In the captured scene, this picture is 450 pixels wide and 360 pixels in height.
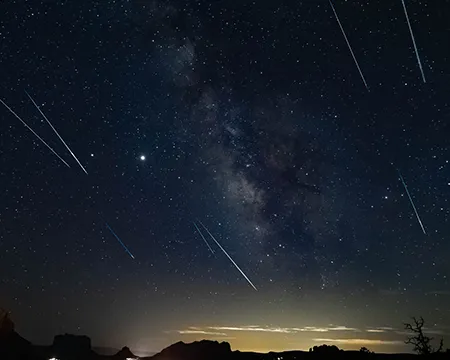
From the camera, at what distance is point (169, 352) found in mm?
124062

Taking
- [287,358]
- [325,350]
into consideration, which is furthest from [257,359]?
[287,358]

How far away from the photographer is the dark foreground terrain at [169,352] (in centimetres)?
6206

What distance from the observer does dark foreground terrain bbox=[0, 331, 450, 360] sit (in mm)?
62056

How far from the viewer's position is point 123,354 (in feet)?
319

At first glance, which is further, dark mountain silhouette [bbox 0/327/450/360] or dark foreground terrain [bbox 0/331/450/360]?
dark foreground terrain [bbox 0/331/450/360]

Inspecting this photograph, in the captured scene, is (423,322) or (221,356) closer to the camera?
(423,322)

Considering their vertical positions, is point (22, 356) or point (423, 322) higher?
point (423, 322)

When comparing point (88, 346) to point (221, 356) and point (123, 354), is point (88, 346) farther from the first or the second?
point (221, 356)

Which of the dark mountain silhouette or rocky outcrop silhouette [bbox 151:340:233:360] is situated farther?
rocky outcrop silhouette [bbox 151:340:233:360]

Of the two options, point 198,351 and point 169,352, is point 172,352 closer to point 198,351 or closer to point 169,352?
point 169,352

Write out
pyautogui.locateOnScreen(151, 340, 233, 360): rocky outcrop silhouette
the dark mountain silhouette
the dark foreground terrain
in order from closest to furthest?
the dark mountain silhouette < the dark foreground terrain < pyautogui.locateOnScreen(151, 340, 233, 360): rocky outcrop silhouette

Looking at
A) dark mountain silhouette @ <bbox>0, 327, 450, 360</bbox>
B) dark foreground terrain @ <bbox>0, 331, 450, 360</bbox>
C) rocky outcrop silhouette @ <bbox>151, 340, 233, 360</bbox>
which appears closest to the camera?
dark mountain silhouette @ <bbox>0, 327, 450, 360</bbox>

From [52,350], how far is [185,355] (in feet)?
137

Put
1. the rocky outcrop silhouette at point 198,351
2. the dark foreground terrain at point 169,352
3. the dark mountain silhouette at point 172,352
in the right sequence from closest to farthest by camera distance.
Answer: the dark mountain silhouette at point 172,352
the dark foreground terrain at point 169,352
the rocky outcrop silhouette at point 198,351
